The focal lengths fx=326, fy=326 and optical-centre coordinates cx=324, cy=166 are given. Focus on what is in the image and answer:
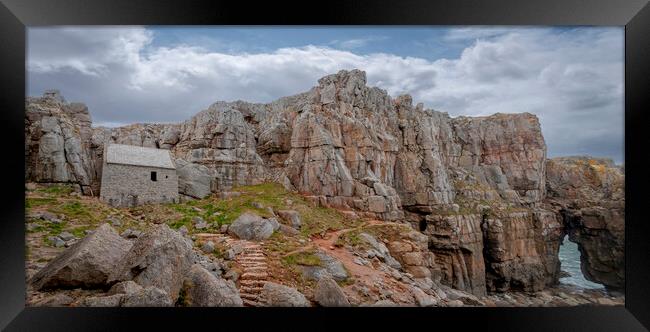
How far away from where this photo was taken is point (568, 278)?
68.4ft

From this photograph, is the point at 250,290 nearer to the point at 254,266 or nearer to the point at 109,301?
the point at 254,266

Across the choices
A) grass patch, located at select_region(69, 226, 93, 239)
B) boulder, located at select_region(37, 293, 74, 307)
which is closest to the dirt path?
boulder, located at select_region(37, 293, 74, 307)

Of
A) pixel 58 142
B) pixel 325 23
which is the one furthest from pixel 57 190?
pixel 325 23

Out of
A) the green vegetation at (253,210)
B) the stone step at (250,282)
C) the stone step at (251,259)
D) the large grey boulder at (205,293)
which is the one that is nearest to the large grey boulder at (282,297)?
the stone step at (250,282)

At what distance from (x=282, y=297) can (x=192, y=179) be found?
9.99m

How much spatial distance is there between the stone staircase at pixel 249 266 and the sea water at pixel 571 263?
1843 cm

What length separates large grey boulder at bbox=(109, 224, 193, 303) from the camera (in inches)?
255

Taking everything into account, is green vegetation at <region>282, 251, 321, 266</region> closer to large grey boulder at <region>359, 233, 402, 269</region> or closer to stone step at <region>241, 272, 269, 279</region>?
stone step at <region>241, 272, 269, 279</region>

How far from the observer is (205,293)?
663 cm

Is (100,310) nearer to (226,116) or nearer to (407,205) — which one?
(226,116)

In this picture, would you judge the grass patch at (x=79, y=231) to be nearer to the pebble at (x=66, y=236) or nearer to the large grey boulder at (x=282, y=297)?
the pebble at (x=66, y=236)

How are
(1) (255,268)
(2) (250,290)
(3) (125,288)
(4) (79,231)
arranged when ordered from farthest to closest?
(4) (79,231) < (1) (255,268) < (2) (250,290) < (3) (125,288)
